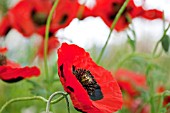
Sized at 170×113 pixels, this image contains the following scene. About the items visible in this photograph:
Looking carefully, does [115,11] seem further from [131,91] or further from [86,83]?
[86,83]

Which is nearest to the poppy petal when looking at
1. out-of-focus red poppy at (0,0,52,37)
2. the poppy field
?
the poppy field

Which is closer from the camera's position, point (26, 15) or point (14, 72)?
point (14, 72)

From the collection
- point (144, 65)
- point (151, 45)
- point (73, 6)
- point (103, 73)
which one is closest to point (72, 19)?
point (73, 6)

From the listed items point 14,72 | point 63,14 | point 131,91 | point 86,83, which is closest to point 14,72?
point 14,72

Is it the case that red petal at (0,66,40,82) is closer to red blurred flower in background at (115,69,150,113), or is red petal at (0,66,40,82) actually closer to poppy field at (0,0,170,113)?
poppy field at (0,0,170,113)

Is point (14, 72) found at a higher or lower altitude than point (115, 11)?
lower

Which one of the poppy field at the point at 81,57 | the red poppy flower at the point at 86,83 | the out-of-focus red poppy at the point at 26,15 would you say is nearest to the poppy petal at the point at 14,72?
the poppy field at the point at 81,57

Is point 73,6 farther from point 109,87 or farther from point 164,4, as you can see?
point 109,87
